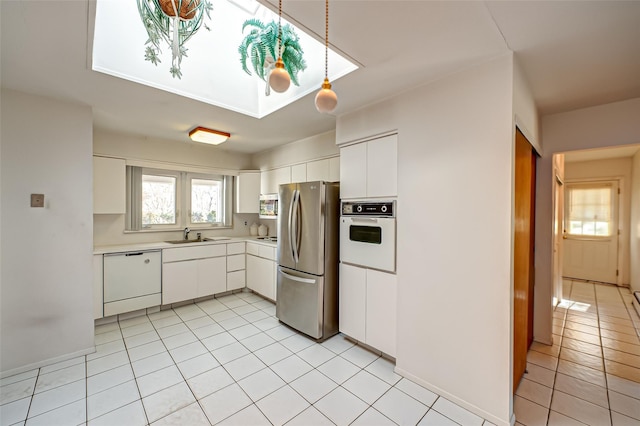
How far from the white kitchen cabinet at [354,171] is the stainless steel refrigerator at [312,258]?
0.19 metres

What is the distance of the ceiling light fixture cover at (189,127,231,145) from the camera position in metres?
3.21

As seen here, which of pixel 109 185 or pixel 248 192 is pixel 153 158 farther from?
pixel 248 192

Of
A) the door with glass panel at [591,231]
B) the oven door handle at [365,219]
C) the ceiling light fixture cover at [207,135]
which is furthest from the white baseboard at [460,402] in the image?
the door with glass panel at [591,231]

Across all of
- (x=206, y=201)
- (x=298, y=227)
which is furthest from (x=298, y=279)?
(x=206, y=201)

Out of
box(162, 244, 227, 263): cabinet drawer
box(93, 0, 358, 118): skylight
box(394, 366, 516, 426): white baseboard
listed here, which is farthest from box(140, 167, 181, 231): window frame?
box(394, 366, 516, 426): white baseboard

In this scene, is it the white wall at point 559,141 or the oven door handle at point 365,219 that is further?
the oven door handle at point 365,219

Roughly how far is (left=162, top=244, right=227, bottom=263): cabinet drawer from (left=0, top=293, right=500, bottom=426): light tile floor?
99 centimetres

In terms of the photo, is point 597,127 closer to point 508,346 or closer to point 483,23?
point 483,23

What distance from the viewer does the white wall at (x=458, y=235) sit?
1.66m

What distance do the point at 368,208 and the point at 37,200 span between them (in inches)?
119

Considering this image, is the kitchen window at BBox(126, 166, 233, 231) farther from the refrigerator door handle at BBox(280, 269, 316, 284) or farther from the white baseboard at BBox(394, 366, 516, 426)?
the white baseboard at BBox(394, 366, 516, 426)

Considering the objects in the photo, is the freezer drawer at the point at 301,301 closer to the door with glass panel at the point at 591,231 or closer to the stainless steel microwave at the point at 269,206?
the stainless steel microwave at the point at 269,206

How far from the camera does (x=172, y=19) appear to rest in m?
1.62

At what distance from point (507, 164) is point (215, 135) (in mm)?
3190
